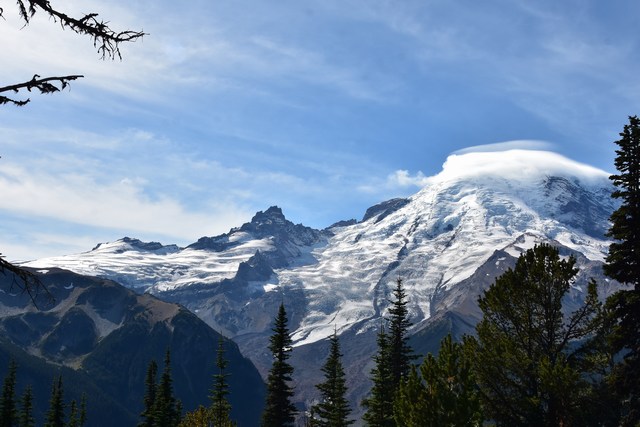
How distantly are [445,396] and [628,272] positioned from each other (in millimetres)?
10481

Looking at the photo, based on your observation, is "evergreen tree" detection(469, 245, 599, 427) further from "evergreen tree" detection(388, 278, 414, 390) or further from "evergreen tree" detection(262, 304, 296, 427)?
"evergreen tree" detection(262, 304, 296, 427)

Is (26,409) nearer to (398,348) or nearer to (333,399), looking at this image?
(333,399)

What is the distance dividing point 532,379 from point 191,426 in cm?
4447

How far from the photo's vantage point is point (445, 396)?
25.5m

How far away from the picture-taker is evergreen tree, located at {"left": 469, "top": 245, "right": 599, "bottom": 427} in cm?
2666

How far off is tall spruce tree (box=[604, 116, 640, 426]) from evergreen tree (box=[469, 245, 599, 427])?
1620 mm

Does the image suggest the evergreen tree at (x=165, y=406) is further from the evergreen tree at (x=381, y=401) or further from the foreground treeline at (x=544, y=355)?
the foreground treeline at (x=544, y=355)

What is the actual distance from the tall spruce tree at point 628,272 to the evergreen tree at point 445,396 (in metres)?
7.11

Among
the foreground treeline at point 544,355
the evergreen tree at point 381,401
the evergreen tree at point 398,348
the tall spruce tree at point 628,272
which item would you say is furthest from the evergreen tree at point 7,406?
the tall spruce tree at point 628,272

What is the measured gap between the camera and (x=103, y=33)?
35.8 ft

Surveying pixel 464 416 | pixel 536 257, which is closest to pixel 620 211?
pixel 536 257

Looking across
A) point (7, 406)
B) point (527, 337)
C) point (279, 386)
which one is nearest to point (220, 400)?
point (279, 386)

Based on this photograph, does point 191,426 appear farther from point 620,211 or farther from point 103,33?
point 103,33

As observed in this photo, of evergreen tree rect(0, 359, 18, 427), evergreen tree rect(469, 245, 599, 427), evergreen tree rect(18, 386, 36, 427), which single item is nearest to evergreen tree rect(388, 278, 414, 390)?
evergreen tree rect(469, 245, 599, 427)
